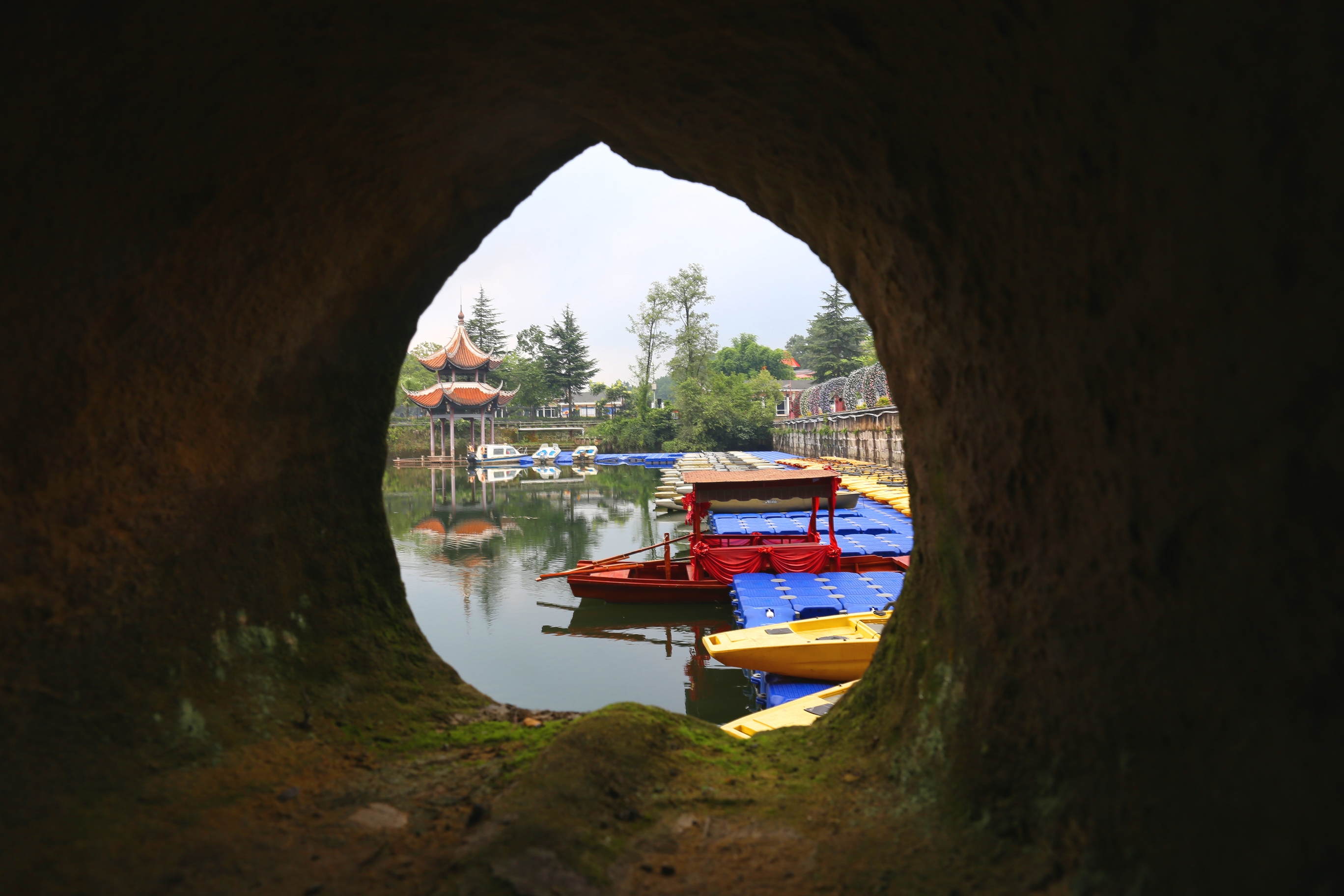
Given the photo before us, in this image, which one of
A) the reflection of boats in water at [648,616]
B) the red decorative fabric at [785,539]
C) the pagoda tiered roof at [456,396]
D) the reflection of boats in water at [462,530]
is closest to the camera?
the reflection of boats in water at [648,616]

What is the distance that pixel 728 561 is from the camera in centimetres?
1377

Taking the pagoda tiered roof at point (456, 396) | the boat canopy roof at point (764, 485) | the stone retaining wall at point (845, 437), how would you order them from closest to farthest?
the boat canopy roof at point (764, 485)
the stone retaining wall at point (845, 437)
the pagoda tiered roof at point (456, 396)

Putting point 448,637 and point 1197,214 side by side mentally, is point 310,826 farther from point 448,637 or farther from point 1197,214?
point 448,637

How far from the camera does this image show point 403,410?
2183 inches

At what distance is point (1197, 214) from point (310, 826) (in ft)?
10.1

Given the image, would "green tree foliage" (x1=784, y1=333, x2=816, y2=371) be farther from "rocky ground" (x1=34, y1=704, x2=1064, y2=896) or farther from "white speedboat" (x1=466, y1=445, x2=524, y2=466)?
"rocky ground" (x1=34, y1=704, x2=1064, y2=896)

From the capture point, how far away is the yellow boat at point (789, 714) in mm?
6879

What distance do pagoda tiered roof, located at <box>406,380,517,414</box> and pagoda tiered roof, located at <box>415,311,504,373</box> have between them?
970mm

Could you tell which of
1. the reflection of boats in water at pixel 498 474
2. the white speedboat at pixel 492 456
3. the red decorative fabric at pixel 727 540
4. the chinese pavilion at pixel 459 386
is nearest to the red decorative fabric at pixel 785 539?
the red decorative fabric at pixel 727 540

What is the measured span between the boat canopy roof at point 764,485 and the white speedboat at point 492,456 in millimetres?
32108

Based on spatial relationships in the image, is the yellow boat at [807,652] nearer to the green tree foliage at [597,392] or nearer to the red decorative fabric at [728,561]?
the red decorative fabric at [728,561]

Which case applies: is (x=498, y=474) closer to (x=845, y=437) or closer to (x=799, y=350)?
(x=845, y=437)

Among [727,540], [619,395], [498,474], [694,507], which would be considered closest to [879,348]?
[694,507]

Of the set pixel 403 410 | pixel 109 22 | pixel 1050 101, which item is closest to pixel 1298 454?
pixel 1050 101
